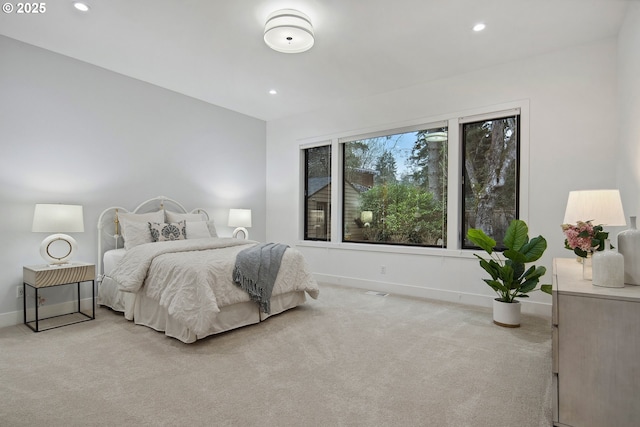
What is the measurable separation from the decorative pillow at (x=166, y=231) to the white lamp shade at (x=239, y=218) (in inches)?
39.3

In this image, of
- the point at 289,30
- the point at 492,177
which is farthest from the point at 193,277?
the point at 492,177

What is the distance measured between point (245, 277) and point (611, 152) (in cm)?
365

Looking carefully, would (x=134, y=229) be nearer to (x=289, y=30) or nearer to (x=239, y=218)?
(x=239, y=218)

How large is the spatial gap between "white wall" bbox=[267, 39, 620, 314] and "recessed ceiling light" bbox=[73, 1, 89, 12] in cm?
323

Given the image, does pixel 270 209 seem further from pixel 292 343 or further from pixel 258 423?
pixel 258 423

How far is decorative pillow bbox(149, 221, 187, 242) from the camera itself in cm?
387

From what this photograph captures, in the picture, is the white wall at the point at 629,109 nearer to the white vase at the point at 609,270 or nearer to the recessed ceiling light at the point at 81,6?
the white vase at the point at 609,270

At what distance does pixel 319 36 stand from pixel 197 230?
106 inches

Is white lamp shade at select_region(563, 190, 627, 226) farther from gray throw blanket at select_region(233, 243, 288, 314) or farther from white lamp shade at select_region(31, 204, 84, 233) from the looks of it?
A: white lamp shade at select_region(31, 204, 84, 233)

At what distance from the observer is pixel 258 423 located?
1698 millimetres

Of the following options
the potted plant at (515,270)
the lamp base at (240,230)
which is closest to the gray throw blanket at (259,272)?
the lamp base at (240,230)

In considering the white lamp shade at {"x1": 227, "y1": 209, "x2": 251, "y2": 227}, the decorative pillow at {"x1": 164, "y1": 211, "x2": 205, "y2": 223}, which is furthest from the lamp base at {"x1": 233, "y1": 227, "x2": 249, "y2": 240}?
the decorative pillow at {"x1": 164, "y1": 211, "x2": 205, "y2": 223}

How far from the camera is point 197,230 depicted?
4.25m

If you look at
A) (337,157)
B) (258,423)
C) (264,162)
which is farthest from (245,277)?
(264,162)
